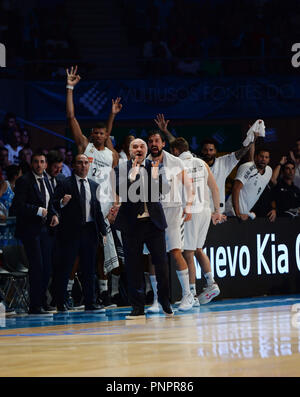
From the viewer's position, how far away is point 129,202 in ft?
35.0

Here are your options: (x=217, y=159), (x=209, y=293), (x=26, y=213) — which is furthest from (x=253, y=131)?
(x=26, y=213)

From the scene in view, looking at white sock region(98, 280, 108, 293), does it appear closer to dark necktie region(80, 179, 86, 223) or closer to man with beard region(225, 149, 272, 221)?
dark necktie region(80, 179, 86, 223)

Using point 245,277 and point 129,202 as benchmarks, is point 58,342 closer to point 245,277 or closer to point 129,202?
point 129,202

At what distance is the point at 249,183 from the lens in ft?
46.1

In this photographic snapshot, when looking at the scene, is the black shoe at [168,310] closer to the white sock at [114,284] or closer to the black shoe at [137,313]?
the black shoe at [137,313]

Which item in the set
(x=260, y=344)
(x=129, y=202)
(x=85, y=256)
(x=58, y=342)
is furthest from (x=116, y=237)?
(x=260, y=344)

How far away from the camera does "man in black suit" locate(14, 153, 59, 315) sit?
1123cm

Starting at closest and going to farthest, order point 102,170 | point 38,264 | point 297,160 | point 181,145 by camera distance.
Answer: point 38,264 < point 181,145 < point 102,170 < point 297,160

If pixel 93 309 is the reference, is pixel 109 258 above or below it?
above

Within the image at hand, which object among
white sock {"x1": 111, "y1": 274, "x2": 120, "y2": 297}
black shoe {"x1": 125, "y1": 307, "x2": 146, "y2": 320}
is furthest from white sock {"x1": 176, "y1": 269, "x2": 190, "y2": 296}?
white sock {"x1": 111, "y1": 274, "x2": 120, "y2": 297}

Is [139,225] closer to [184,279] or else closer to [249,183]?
[184,279]

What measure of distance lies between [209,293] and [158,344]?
455 centimetres

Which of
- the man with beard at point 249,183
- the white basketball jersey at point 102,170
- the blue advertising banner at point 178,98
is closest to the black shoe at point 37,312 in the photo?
the white basketball jersey at point 102,170

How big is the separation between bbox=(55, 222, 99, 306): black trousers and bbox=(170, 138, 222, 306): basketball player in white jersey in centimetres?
134
